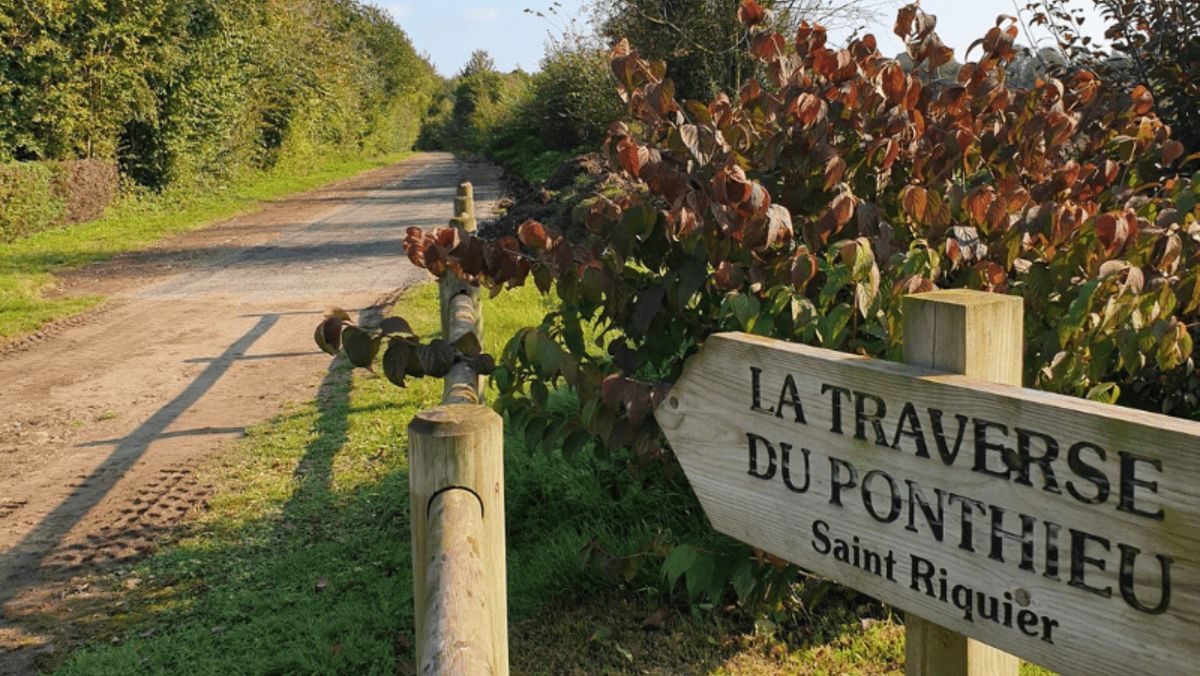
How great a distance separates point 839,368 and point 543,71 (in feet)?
A: 85.9

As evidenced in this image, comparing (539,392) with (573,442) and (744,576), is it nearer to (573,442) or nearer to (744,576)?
(573,442)

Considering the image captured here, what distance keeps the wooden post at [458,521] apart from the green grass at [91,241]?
8549 mm

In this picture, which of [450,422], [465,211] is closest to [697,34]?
[465,211]

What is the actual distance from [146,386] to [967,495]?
7.15 metres

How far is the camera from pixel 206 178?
2377cm

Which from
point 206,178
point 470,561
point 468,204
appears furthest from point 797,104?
point 206,178

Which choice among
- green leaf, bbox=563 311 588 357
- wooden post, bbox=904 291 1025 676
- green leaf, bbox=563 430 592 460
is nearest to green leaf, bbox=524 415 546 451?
green leaf, bbox=563 430 592 460

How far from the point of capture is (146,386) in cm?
755

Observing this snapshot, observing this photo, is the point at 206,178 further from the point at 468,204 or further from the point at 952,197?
the point at 952,197

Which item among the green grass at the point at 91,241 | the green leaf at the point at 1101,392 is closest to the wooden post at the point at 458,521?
the green leaf at the point at 1101,392

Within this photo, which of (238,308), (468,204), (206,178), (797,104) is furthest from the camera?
(206,178)

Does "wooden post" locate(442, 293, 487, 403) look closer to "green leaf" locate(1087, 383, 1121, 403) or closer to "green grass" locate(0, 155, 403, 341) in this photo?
"green leaf" locate(1087, 383, 1121, 403)

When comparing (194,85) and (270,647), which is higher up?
(194,85)

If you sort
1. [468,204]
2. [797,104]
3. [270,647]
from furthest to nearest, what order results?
[468,204], [270,647], [797,104]
